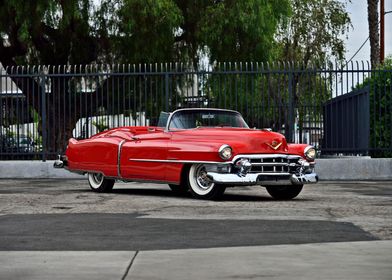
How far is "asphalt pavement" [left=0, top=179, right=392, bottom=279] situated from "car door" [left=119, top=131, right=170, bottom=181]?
0.40 meters

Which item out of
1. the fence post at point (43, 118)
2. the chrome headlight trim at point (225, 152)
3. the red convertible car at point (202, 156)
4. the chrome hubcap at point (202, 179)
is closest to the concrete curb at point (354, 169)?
the fence post at point (43, 118)

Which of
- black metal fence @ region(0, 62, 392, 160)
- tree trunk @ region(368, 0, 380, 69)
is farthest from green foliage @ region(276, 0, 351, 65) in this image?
black metal fence @ region(0, 62, 392, 160)

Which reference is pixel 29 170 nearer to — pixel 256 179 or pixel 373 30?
pixel 256 179

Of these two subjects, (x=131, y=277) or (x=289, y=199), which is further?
(x=289, y=199)

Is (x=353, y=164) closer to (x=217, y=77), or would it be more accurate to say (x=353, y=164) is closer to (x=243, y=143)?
(x=217, y=77)

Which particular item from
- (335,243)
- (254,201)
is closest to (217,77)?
(254,201)

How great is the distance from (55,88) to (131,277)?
57.3 feet

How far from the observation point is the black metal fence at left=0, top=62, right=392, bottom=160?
2300cm

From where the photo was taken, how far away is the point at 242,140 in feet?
47.8

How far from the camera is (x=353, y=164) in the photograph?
22734mm

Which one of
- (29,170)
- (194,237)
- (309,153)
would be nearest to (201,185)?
(309,153)

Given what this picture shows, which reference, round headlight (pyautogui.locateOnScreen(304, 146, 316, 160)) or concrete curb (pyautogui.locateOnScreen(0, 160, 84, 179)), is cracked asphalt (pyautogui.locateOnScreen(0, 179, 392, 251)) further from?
concrete curb (pyautogui.locateOnScreen(0, 160, 84, 179))

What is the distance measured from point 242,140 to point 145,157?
6.39ft

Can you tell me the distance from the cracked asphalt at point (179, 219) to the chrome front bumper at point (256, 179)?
0.31 m
